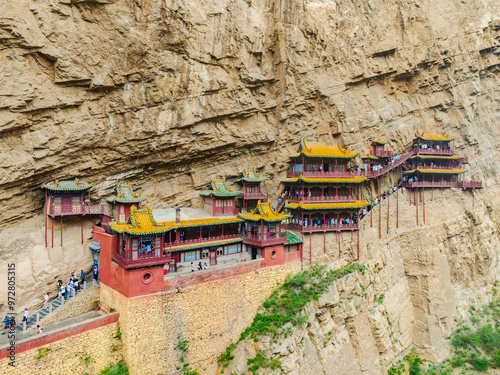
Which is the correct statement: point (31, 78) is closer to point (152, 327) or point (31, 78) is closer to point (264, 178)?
point (152, 327)

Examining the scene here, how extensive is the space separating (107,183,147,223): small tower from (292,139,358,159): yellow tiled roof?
45.1 ft

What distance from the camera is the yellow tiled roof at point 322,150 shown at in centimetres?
3028

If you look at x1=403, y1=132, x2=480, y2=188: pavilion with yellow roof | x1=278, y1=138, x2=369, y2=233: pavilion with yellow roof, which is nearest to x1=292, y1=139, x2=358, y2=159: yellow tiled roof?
x1=278, y1=138, x2=369, y2=233: pavilion with yellow roof

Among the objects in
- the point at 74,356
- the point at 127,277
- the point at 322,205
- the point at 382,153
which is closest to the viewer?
the point at 74,356

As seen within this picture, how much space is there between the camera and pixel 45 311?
67.5ft

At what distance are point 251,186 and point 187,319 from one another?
45.0ft

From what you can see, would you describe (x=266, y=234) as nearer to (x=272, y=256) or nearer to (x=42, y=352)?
(x=272, y=256)

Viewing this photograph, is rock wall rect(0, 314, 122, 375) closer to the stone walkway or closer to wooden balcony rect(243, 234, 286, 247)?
the stone walkway

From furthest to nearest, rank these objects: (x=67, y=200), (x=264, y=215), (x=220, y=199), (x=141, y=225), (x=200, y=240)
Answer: (x=220, y=199) < (x=200, y=240) < (x=264, y=215) < (x=67, y=200) < (x=141, y=225)

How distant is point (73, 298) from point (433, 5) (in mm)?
41805

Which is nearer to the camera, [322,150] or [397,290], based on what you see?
[397,290]

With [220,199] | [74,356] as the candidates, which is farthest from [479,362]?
[74,356]

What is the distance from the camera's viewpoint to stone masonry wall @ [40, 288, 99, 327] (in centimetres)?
2033

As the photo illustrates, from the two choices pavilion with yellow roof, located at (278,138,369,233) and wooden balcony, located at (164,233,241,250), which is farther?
pavilion with yellow roof, located at (278,138,369,233)
